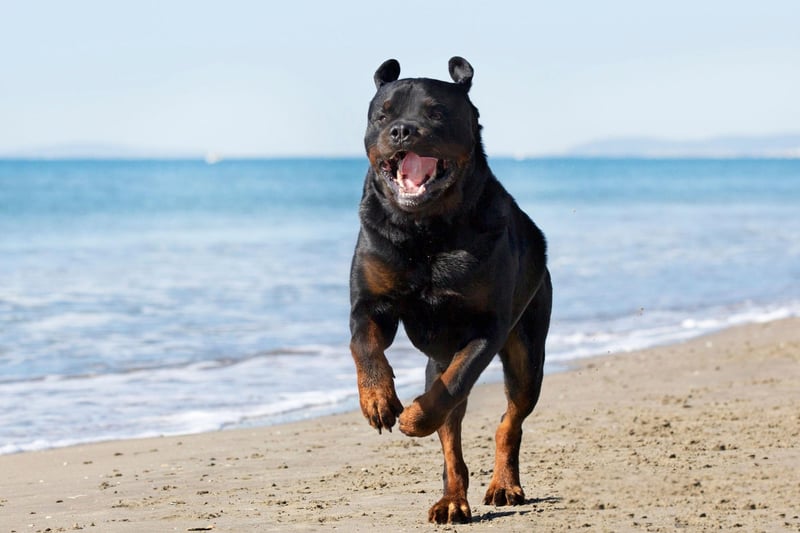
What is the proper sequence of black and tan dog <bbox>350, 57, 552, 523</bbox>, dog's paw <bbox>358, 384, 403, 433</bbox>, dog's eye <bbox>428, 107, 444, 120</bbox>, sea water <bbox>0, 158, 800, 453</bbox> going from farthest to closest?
sea water <bbox>0, 158, 800, 453</bbox>, dog's eye <bbox>428, 107, 444, 120</bbox>, black and tan dog <bbox>350, 57, 552, 523</bbox>, dog's paw <bbox>358, 384, 403, 433</bbox>

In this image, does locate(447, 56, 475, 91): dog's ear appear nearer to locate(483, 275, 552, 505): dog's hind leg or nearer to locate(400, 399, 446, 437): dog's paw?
locate(483, 275, 552, 505): dog's hind leg

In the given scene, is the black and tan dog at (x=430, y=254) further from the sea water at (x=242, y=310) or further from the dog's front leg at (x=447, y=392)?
the sea water at (x=242, y=310)

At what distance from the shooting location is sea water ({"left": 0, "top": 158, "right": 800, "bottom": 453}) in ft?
31.7

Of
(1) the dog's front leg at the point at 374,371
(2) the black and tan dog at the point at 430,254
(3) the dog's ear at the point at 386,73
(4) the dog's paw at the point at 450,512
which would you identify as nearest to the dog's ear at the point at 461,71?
(2) the black and tan dog at the point at 430,254

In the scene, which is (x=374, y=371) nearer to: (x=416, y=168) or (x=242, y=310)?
(x=416, y=168)

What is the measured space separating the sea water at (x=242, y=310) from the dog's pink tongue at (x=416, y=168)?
4.23 m

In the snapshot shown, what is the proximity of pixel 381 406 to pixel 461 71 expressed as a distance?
4.95ft

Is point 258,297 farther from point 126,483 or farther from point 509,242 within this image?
point 509,242

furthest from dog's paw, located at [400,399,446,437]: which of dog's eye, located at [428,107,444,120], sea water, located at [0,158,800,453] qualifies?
sea water, located at [0,158,800,453]

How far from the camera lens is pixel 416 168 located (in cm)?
496

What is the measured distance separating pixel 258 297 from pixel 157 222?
79.0 ft

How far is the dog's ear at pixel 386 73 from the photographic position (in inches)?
207

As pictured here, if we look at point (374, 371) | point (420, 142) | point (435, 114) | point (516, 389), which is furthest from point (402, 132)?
point (516, 389)

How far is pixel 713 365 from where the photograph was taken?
1074 centimetres
